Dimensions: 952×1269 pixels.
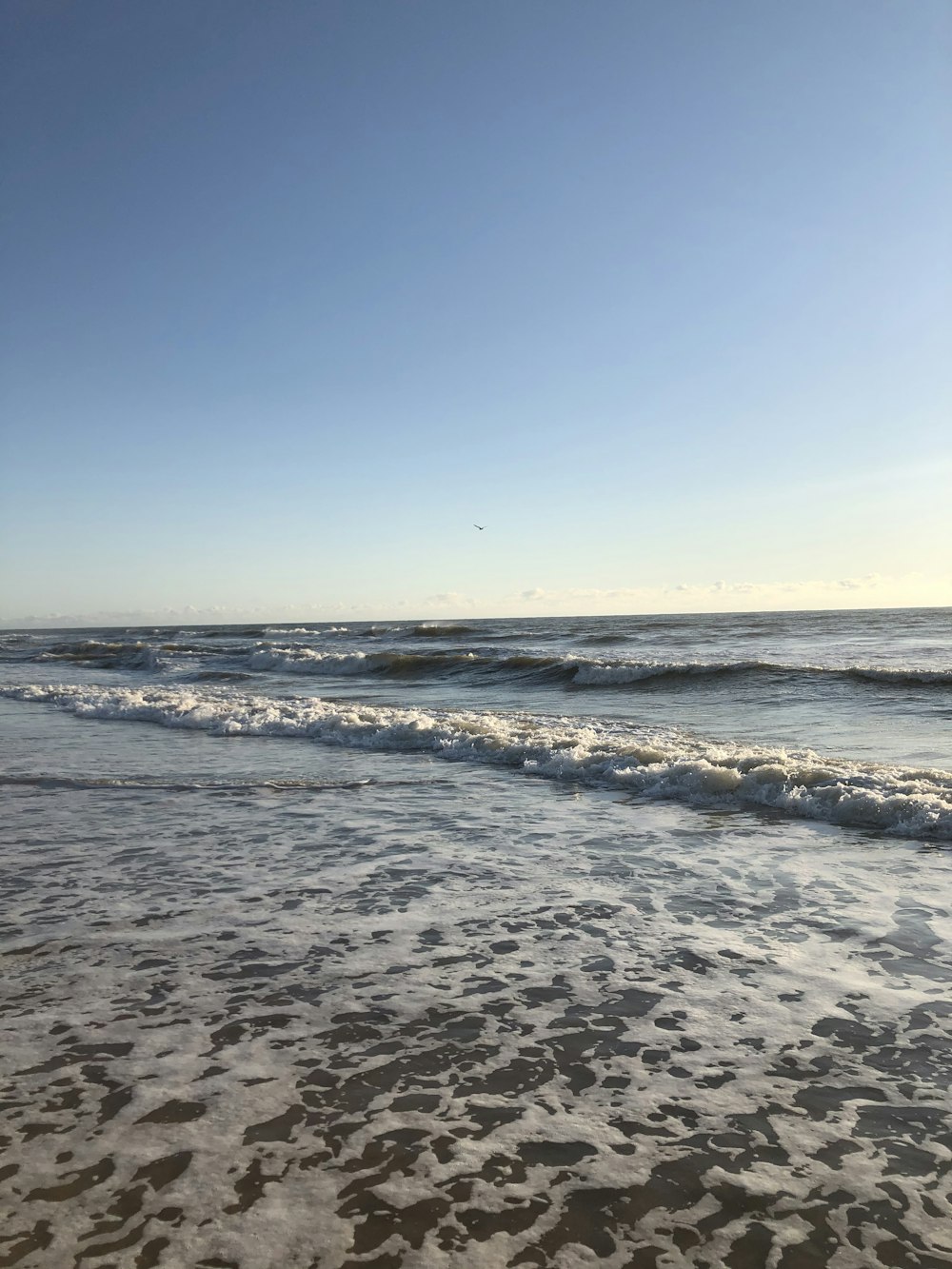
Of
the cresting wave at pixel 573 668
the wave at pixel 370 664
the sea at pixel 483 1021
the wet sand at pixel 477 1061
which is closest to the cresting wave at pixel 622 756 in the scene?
the sea at pixel 483 1021

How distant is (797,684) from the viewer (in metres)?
20.2

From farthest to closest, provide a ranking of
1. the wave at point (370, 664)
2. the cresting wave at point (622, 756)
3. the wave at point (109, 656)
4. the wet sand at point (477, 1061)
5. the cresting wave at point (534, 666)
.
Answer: the wave at point (109, 656) < the wave at point (370, 664) < the cresting wave at point (534, 666) < the cresting wave at point (622, 756) < the wet sand at point (477, 1061)

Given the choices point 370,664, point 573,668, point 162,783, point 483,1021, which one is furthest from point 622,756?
point 370,664

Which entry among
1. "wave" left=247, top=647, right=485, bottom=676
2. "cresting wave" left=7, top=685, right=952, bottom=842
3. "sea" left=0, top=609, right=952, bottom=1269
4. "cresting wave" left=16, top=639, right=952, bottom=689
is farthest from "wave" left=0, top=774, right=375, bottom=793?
"wave" left=247, top=647, right=485, bottom=676

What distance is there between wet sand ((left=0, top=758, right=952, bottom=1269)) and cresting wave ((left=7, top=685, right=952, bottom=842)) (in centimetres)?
141

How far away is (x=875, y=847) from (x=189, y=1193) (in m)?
5.79

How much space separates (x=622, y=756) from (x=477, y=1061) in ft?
23.3

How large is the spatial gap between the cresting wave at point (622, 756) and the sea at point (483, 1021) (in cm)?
6

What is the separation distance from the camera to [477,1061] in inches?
131

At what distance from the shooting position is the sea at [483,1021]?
2.43 m

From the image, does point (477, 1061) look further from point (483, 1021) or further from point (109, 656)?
point (109, 656)

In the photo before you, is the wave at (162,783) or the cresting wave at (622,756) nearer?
the cresting wave at (622,756)

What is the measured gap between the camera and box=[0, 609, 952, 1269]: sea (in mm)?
2432

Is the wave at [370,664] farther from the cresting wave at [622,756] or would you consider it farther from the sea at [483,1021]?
the sea at [483,1021]
